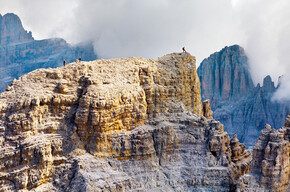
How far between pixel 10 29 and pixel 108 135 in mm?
75592

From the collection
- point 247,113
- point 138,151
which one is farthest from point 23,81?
point 247,113

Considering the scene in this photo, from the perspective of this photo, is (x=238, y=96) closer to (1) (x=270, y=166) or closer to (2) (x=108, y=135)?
(1) (x=270, y=166)

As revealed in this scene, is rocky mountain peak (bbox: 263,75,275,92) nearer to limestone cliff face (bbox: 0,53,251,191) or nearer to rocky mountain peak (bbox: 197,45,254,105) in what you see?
rocky mountain peak (bbox: 197,45,254,105)

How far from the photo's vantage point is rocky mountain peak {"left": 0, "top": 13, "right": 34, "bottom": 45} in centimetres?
9419

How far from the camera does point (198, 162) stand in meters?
31.9

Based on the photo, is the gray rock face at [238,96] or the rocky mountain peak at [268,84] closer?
the rocky mountain peak at [268,84]

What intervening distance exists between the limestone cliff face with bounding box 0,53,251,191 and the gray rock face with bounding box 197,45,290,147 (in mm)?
52593

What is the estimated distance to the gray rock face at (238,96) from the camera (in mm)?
84875

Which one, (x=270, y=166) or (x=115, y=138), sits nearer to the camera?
(x=270, y=166)

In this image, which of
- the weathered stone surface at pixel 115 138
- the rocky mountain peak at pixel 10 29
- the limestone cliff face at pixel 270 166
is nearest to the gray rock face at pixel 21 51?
the rocky mountain peak at pixel 10 29

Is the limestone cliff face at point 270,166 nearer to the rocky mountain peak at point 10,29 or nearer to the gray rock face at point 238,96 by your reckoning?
the gray rock face at point 238,96

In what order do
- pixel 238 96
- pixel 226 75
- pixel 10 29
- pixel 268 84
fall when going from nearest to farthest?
1. pixel 268 84
2. pixel 238 96
3. pixel 226 75
4. pixel 10 29

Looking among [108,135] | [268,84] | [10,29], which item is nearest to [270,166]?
[108,135]

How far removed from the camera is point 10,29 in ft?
310
